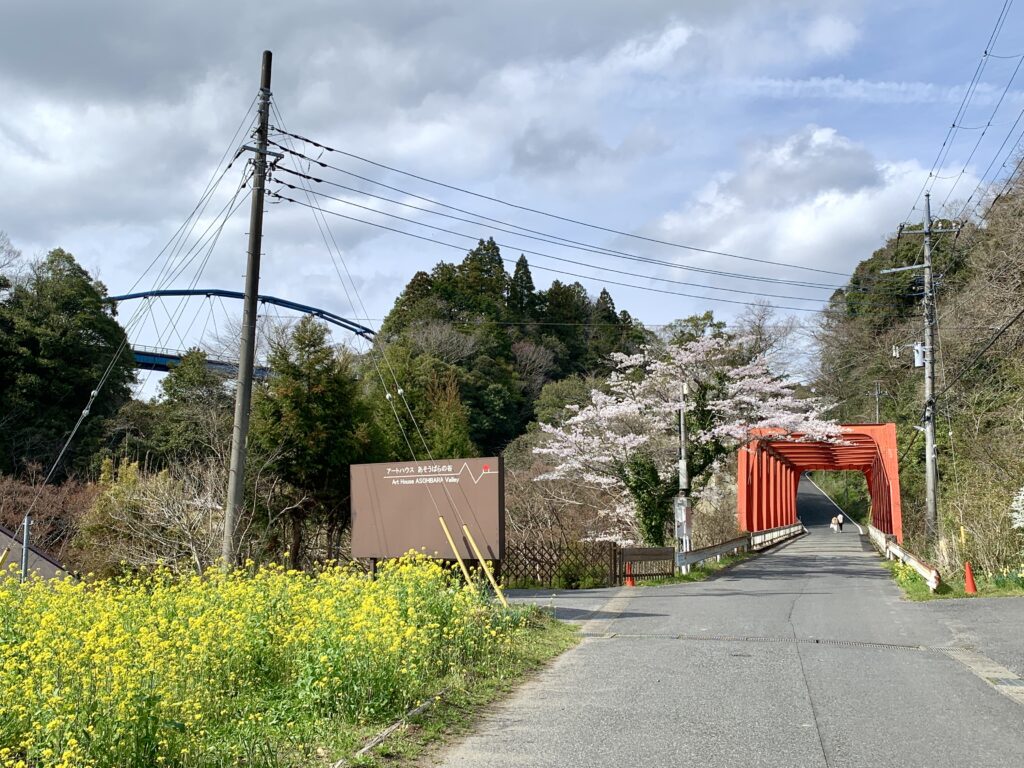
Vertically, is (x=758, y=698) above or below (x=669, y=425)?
below

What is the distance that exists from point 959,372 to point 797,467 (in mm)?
29201

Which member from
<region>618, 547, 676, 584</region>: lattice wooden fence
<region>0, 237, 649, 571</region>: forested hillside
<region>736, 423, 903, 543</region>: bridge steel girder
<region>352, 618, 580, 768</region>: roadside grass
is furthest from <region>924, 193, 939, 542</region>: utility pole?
<region>352, 618, 580, 768</region>: roadside grass

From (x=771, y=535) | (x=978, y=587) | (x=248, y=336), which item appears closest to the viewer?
(x=248, y=336)

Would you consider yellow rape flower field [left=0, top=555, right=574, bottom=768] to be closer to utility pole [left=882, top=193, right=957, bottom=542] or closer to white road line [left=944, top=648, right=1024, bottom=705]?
white road line [left=944, top=648, right=1024, bottom=705]

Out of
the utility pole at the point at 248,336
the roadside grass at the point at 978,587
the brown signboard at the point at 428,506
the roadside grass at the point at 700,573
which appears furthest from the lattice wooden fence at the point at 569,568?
the utility pole at the point at 248,336

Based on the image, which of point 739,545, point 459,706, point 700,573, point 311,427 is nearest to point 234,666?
point 459,706

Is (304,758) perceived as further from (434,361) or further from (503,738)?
(434,361)

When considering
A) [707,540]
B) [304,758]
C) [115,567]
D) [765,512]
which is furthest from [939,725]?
[765,512]

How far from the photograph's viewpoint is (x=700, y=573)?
2319 cm

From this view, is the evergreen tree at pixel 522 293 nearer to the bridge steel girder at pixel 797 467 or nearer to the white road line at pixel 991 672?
the bridge steel girder at pixel 797 467

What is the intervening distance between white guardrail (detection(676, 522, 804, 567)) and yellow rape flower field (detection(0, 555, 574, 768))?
45.1 feet

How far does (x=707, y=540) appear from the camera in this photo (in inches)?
1337

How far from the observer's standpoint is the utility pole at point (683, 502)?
23500 millimetres

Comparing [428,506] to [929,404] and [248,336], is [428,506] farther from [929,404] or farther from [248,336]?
[929,404]
